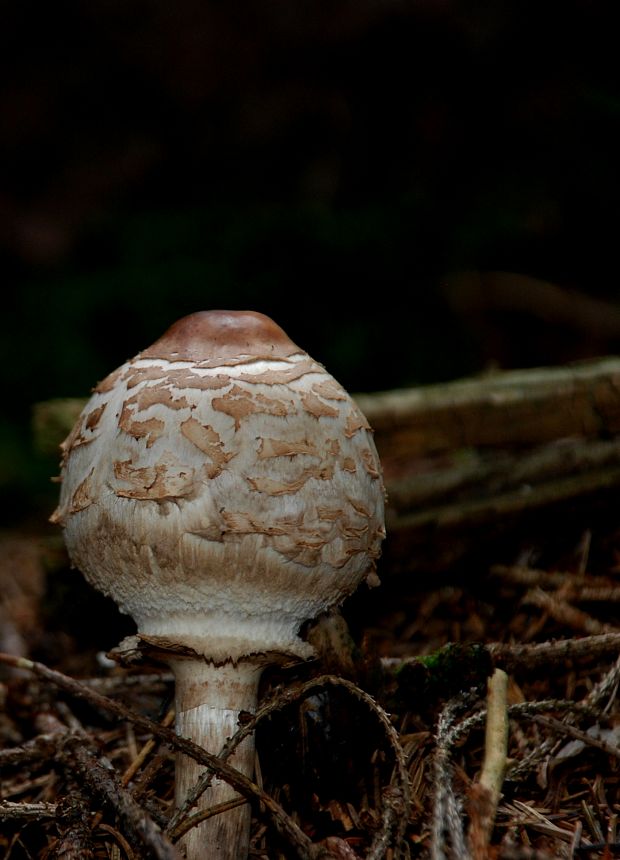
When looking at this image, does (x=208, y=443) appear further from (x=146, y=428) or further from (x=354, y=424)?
(x=354, y=424)

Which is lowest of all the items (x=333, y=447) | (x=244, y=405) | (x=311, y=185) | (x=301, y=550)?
(x=301, y=550)

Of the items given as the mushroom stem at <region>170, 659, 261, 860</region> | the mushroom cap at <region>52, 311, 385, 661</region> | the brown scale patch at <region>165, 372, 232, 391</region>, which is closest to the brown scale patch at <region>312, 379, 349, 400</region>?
the mushroom cap at <region>52, 311, 385, 661</region>

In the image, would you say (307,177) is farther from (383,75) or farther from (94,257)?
(94,257)

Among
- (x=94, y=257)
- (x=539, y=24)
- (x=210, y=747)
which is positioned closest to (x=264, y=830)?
(x=210, y=747)

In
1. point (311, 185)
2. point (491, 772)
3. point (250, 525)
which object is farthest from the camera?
point (311, 185)

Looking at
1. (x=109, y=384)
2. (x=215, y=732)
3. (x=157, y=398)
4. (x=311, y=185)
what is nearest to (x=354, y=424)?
(x=157, y=398)

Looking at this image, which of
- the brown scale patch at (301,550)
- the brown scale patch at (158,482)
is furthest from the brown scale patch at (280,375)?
the brown scale patch at (301,550)
